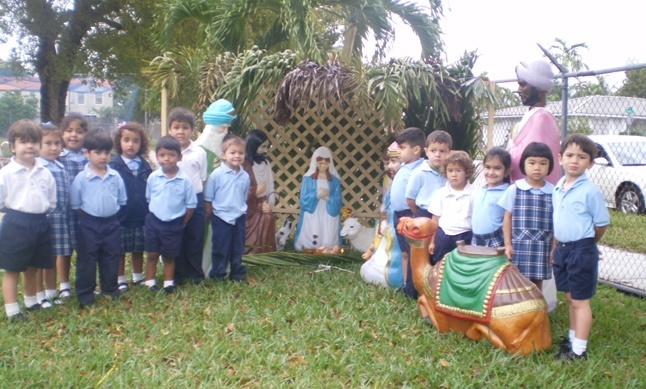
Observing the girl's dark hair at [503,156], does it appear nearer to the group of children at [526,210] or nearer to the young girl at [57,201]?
the group of children at [526,210]

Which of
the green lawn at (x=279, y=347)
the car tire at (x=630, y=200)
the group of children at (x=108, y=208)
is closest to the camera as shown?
the green lawn at (x=279, y=347)

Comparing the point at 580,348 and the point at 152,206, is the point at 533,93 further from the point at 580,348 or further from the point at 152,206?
the point at 152,206

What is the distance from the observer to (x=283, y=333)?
4.58 meters

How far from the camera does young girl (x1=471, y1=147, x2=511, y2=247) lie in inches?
184

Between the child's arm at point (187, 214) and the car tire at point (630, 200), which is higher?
the child's arm at point (187, 214)

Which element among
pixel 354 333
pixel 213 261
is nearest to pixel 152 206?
pixel 213 261

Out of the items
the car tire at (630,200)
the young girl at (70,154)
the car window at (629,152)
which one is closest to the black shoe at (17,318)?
the young girl at (70,154)

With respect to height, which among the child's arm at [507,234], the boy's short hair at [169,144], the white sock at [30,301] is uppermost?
the boy's short hair at [169,144]

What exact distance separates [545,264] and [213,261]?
116 inches

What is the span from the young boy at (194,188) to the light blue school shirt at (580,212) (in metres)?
3.06

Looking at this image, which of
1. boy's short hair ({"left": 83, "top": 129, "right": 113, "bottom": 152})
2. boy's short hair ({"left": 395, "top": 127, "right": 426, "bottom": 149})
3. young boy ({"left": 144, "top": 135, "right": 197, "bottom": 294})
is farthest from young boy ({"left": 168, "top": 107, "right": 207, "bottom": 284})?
boy's short hair ({"left": 395, "top": 127, "right": 426, "bottom": 149})

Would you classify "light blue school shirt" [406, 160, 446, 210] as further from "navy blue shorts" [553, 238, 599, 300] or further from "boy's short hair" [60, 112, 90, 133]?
"boy's short hair" [60, 112, 90, 133]

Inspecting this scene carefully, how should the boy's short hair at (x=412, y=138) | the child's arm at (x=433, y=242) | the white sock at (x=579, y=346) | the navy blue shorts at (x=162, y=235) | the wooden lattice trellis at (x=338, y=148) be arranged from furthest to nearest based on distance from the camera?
the wooden lattice trellis at (x=338, y=148), the boy's short hair at (x=412, y=138), the navy blue shorts at (x=162, y=235), the child's arm at (x=433, y=242), the white sock at (x=579, y=346)

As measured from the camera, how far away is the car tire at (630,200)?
10816 millimetres
